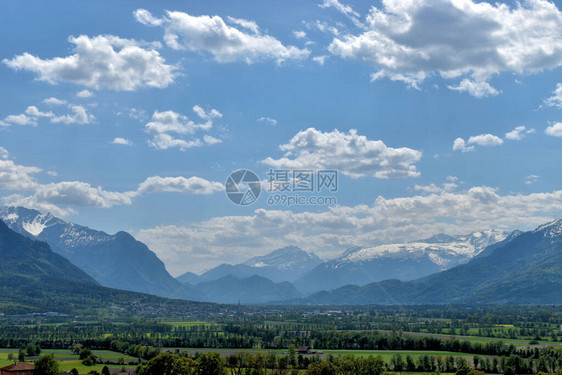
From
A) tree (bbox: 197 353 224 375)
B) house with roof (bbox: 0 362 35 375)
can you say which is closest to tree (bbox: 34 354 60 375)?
house with roof (bbox: 0 362 35 375)

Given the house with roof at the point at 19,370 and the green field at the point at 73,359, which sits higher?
the house with roof at the point at 19,370

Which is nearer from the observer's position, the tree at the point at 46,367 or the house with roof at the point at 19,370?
the tree at the point at 46,367

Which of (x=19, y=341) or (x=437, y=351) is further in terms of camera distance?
(x=19, y=341)

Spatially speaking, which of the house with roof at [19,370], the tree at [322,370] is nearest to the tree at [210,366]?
the tree at [322,370]

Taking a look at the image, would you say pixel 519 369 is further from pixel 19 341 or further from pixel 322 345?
pixel 19 341

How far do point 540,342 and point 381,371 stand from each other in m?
105

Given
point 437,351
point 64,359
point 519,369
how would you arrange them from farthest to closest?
point 437,351 → point 64,359 → point 519,369

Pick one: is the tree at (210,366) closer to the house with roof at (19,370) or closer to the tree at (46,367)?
the tree at (46,367)

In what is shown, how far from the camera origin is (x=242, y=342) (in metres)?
182

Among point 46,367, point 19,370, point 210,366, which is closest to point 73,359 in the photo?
point 19,370

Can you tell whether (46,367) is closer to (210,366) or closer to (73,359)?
(210,366)

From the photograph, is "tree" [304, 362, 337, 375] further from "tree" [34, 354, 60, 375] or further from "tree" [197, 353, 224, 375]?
"tree" [34, 354, 60, 375]

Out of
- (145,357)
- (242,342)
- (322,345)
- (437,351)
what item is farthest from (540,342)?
(145,357)

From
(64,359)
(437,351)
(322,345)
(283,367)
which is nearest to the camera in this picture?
(283,367)
